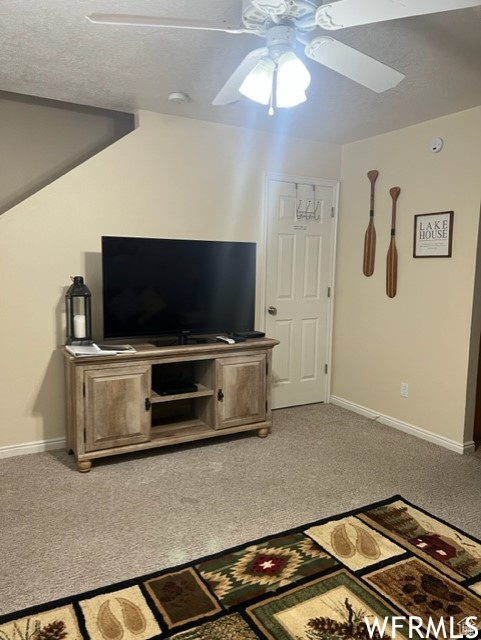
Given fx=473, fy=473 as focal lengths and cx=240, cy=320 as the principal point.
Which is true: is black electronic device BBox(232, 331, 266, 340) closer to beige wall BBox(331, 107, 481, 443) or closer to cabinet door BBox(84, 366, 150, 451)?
cabinet door BBox(84, 366, 150, 451)

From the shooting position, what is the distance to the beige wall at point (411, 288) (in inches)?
134

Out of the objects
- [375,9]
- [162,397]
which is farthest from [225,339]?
[375,9]

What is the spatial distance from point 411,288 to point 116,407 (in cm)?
244

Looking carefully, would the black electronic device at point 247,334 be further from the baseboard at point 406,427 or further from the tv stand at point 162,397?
the baseboard at point 406,427

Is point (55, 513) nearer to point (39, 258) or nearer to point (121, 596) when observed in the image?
point (121, 596)

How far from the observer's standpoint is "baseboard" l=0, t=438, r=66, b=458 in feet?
10.7

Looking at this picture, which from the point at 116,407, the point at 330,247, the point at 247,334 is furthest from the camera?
the point at 330,247

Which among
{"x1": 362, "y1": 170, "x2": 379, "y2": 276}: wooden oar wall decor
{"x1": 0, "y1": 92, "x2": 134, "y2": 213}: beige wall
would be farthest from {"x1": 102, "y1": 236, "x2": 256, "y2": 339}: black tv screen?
{"x1": 362, "y1": 170, "x2": 379, "y2": 276}: wooden oar wall decor

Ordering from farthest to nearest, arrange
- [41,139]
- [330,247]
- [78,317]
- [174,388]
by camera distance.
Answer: [330,247] < [174,388] < [41,139] < [78,317]

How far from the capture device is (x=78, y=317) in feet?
10.5

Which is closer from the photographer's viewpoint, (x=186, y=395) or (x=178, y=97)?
(x=178, y=97)

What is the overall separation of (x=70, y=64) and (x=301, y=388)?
3.17 m

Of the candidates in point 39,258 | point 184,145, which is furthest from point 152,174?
point 39,258

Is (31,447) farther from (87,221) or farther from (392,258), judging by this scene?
(392,258)
